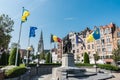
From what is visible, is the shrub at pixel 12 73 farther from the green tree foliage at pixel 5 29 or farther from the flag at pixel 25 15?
the green tree foliage at pixel 5 29

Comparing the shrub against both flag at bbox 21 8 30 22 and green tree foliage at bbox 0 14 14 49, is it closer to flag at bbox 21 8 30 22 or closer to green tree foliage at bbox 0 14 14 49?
flag at bbox 21 8 30 22

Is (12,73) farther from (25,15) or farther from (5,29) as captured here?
(5,29)

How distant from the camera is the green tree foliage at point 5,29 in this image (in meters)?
43.6

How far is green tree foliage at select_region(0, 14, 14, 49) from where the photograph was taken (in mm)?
43594

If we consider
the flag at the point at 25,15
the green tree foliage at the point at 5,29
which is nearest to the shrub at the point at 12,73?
the flag at the point at 25,15

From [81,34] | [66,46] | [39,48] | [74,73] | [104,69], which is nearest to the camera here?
[74,73]

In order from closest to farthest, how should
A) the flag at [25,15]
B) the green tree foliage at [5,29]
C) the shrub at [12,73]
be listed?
1. the shrub at [12,73]
2. the flag at [25,15]
3. the green tree foliage at [5,29]

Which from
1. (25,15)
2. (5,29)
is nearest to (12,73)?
(25,15)

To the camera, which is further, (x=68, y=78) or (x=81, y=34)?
(x=81, y=34)

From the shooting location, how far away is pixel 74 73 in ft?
75.8

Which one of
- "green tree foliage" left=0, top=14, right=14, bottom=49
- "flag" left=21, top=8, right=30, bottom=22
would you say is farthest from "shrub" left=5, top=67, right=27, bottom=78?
"green tree foliage" left=0, top=14, right=14, bottom=49

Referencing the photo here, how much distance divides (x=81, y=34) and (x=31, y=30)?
4966 centimetres

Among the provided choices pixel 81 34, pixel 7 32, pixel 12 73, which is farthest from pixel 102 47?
pixel 12 73

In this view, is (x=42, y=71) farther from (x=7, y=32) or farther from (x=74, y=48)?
(x=74, y=48)
